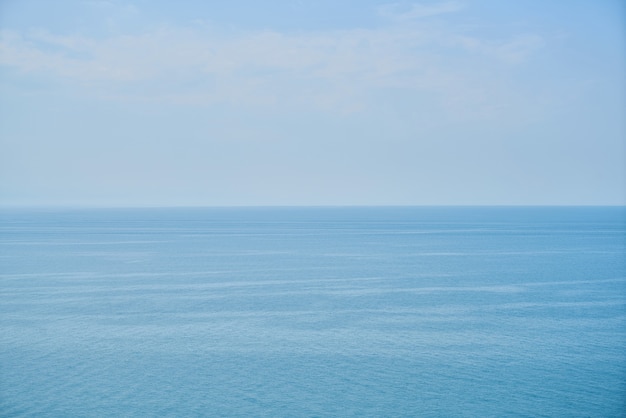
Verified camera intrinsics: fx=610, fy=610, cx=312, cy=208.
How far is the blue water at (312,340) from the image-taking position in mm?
28438

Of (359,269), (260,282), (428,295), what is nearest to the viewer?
(428,295)

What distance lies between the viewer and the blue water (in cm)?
2844

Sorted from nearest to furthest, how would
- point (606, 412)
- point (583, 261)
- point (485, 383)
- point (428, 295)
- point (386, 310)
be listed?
1. point (606, 412)
2. point (485, 383)
3. point (386, 310)
4. point (428, 295)
5. point (583, 261)

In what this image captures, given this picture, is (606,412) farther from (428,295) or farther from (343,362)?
(428,295)

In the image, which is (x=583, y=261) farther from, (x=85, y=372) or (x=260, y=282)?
(x=85, y=372)

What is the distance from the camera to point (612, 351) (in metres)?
35.7

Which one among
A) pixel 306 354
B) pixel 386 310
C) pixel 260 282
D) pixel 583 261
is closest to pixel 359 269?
pixel 260 282

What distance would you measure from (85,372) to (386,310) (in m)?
22.9

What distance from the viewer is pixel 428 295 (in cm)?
5338

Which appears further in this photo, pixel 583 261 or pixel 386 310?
pixel 583 261

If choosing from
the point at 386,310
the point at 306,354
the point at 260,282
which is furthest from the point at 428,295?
the point at 306,354

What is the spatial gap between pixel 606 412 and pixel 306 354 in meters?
15.6

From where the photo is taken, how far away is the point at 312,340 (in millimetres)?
37812

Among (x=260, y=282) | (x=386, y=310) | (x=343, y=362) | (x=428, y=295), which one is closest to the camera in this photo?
(x=343, y=362)
